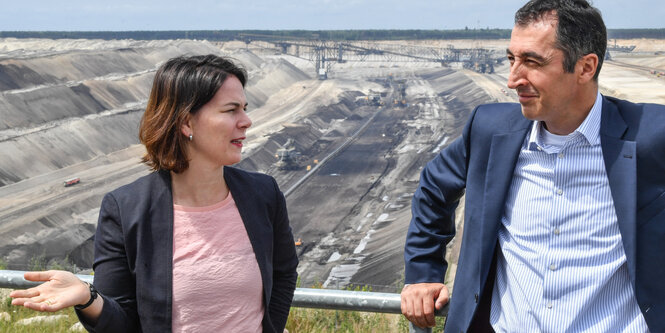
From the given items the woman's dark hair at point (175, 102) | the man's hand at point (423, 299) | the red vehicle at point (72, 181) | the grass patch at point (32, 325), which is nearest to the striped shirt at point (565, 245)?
the man's hand at point (423, 299)

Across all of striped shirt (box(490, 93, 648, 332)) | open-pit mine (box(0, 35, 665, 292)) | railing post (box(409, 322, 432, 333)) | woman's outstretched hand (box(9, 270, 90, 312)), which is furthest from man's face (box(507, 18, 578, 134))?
open-pit mine (box(0, 35, 665, 292))

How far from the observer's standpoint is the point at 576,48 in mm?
2941

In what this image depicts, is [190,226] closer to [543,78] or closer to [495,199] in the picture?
[495,199]

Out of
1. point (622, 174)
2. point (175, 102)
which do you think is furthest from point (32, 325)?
point (622, 174)

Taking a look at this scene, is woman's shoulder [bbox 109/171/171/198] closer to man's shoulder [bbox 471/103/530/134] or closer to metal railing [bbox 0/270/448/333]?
metal railing [bbox 0/270/448/333]

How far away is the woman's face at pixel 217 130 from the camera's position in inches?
120

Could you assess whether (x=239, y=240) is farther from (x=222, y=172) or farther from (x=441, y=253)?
(x=441, y=253)

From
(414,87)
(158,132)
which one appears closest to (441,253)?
(158,132)

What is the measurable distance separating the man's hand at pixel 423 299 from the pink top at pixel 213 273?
726 millimetres

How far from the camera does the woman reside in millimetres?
2910

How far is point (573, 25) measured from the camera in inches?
116

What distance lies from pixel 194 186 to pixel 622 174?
1817 mm

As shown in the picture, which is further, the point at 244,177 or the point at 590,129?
the point at 244,177

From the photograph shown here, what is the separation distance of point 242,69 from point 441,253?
1293 millimetres
